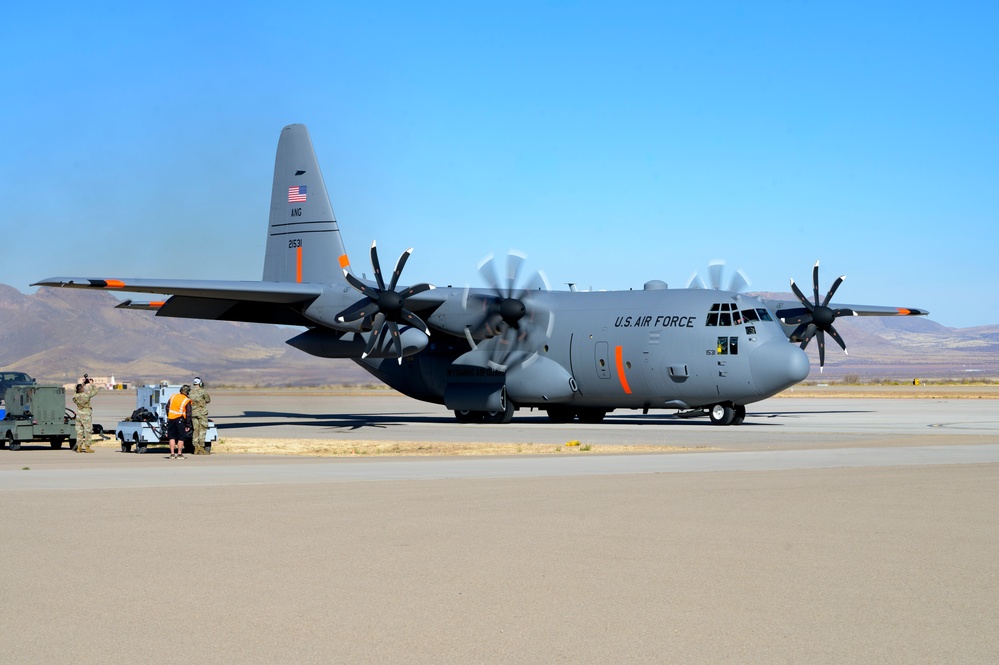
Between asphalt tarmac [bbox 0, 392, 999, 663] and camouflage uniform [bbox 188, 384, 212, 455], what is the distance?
4.94 m

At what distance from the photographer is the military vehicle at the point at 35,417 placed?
27.6 meters

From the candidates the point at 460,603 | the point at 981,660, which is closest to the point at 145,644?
the point at 460,603

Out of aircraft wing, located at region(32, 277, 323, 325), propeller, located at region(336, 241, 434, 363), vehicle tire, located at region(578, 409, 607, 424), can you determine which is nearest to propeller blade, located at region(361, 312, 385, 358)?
propeller, located at region(336, 241, 434, 363)

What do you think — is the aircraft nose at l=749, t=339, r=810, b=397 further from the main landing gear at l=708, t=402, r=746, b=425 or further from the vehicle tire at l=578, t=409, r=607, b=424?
the vehicle tire at l=578, t=409, r=607, b=424

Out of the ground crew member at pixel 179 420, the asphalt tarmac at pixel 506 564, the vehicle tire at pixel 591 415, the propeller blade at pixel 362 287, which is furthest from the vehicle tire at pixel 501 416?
the asphalt tarmac at pixel 506 564

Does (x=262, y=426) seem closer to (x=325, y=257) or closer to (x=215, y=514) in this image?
(x=325, y=257)

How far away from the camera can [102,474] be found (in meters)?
19.6

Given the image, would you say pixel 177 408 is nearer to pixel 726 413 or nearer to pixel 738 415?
pixel 726 413

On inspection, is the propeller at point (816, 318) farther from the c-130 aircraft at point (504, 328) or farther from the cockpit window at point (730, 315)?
the cockpit window at point (730, 315)

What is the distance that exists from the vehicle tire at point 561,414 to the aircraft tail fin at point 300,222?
9250mm

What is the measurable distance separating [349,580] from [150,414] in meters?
19.2

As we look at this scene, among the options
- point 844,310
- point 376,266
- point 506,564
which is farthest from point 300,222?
point 506,564

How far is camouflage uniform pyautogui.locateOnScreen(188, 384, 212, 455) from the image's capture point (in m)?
25.3

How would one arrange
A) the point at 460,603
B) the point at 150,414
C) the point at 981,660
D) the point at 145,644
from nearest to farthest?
the point at 981,660 → the point at 145,644 → the point at 460,603 → the point at 150,414
